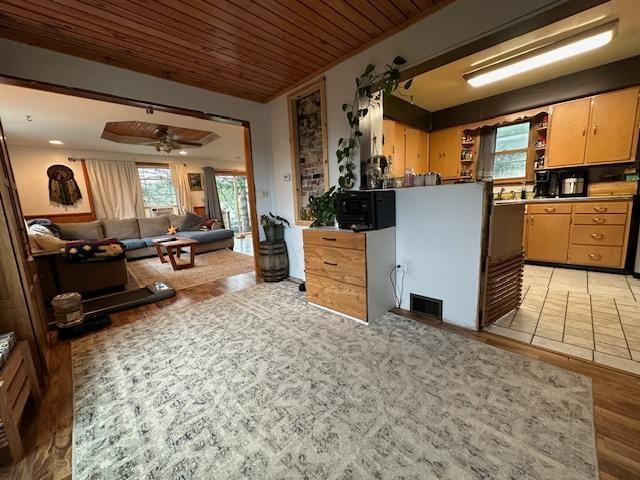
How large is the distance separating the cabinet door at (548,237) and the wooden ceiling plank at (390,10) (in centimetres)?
319

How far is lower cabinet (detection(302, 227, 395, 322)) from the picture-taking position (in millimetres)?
2111

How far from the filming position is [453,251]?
2.03 metres

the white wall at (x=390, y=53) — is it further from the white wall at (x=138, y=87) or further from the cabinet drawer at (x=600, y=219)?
the cabinet drawer at (x=600, y=219)

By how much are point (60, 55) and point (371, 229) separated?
3.00 m

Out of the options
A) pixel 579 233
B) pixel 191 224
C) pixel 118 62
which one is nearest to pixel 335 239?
pixel 118 62

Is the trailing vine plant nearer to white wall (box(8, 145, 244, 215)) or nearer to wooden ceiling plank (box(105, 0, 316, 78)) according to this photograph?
wooden ceiling plank (box(105, 0, 316, 78))

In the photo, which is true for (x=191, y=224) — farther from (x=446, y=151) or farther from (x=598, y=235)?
(x=598, y=235)

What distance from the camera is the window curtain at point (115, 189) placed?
5.71m

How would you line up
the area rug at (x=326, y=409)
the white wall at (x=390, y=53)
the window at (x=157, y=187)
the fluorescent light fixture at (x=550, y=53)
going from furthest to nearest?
the window at (x=157, y=187) → the fluorescent light fixture at (x=550, y=53) → the white wall at (x=390, y=53) → the area rug at (x=326, y=409)

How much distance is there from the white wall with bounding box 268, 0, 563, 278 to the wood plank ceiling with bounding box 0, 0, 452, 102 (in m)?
0.09

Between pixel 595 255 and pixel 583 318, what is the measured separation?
174 cm

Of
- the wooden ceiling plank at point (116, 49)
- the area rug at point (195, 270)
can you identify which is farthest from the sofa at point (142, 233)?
the wooden ceiling plank at point (116, 49)

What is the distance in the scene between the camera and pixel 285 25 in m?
1.96

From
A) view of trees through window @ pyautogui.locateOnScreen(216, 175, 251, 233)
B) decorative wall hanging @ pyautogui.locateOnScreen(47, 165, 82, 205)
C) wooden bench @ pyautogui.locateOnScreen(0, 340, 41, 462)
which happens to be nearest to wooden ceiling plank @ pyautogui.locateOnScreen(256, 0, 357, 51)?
wooden bench @ pyautogui.locateOnScreen(0, 340, 41, 462)
